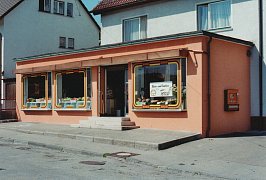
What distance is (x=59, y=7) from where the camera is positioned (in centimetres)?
3262

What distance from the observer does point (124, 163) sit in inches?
436

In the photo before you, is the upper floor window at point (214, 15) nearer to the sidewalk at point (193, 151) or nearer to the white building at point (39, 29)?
the sidewalk at point (193, 151)

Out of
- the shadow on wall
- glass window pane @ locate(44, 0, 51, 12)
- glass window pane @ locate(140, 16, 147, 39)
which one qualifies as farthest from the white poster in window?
glass window pane @ locate(44, 0, 51, 12)

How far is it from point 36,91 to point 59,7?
41.4 ft

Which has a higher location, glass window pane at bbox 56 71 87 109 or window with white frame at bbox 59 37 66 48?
window with white frame at bbox 59 37 66 48

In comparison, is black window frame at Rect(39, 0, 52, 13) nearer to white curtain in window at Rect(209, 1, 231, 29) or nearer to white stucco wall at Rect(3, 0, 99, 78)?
white stucco wall at Rect(3, 0, 99, 78)

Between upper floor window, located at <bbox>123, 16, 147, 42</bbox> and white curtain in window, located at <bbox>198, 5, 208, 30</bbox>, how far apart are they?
327cm

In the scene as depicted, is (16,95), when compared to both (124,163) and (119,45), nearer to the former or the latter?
(119,45)

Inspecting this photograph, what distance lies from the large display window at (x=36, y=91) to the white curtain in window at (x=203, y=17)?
7.93m

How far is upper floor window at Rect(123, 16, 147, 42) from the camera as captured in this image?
21.8 metres

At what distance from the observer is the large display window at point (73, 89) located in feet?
63.1

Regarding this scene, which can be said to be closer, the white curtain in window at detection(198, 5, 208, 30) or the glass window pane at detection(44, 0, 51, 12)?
the white curtain in window at detection(198, 5, 208, 30)

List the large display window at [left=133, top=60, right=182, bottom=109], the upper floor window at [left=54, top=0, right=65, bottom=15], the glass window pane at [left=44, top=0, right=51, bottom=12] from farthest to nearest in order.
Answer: the upper floor window at [left=54, top=0, right=65, bottom=15]
the glass window pane at [left=44, top=0, right=51, bottom=12]
the large display window at [left=133, top=60, right=182, bottom=109]

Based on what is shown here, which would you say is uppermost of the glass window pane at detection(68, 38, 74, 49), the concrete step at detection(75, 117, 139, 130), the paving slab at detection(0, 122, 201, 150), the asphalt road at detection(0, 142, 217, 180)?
the glass window pane at detection(68, 38, 74, 49)
